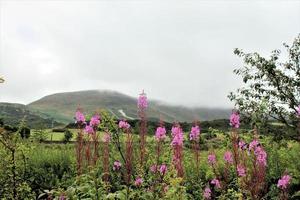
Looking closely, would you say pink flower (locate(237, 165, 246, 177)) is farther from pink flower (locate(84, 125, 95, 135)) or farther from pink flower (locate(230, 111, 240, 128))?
pink flower (locate(84, 125, 95, 135))

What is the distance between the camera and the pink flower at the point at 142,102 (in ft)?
18.0

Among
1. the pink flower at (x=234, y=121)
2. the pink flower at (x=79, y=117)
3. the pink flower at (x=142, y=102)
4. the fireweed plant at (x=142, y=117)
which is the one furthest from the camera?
the pink flower at (x=79, y=117)

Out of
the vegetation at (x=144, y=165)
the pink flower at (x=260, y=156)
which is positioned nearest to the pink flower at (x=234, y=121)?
the vegetation at (x=144, y=165)

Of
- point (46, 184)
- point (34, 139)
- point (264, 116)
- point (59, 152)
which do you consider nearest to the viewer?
point (46, 184)

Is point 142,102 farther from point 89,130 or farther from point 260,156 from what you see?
point 260,156

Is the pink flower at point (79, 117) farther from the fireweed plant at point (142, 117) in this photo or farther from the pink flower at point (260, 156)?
the pink flower at point (260, 156)

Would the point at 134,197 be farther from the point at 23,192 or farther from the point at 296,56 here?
the point at 296,56

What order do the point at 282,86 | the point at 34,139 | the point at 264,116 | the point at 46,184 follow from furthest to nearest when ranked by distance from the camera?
the point at 282,86, the point at 264,116, the point at 34,139, the point at 46,184

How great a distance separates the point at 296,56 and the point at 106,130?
594 inches

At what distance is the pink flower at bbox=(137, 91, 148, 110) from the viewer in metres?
5.48

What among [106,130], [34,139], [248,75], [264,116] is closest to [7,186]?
[106,130]

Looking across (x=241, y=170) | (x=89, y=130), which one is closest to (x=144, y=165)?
(x=89, y=130)

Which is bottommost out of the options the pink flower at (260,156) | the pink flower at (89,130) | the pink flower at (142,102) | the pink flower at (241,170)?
the pink flower at (241,170)

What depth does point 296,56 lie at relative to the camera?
69.1 feet
